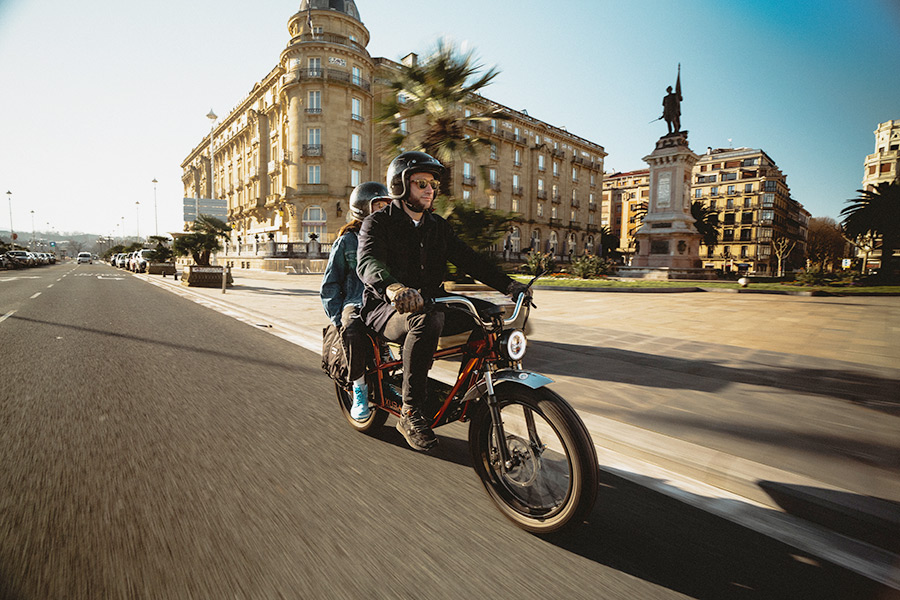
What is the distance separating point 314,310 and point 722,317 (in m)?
9.13

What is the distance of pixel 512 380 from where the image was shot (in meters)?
2.16

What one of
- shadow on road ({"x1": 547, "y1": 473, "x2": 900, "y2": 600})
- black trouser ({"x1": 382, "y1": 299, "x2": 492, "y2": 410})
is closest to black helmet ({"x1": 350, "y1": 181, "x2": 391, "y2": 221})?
black trouser ({"x1": 382, "y1": 299, "x2": 492, "y2": 410})

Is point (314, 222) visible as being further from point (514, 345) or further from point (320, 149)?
point (514, 345)

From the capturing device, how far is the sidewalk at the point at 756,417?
2.30m

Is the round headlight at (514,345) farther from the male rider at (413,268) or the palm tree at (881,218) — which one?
the palm tree at (881,218)

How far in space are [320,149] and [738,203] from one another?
77042mm

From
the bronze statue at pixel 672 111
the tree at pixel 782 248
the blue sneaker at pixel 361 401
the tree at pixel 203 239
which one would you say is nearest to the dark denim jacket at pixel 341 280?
the blue sneaker at pixel 361 401

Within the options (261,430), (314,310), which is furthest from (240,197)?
(261,430)

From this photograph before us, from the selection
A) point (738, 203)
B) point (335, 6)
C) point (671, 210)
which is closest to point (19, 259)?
point (335, 6)

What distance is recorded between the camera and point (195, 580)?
1727 millimetres

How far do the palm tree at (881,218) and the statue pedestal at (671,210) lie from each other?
1297 centimetres

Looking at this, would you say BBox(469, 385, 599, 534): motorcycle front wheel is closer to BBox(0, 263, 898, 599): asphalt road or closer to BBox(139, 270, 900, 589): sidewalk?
BBox(0, 263, 898, 599): asphalt road

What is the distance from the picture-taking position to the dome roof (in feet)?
123

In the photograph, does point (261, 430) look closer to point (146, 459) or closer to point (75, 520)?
point (146, 459)
